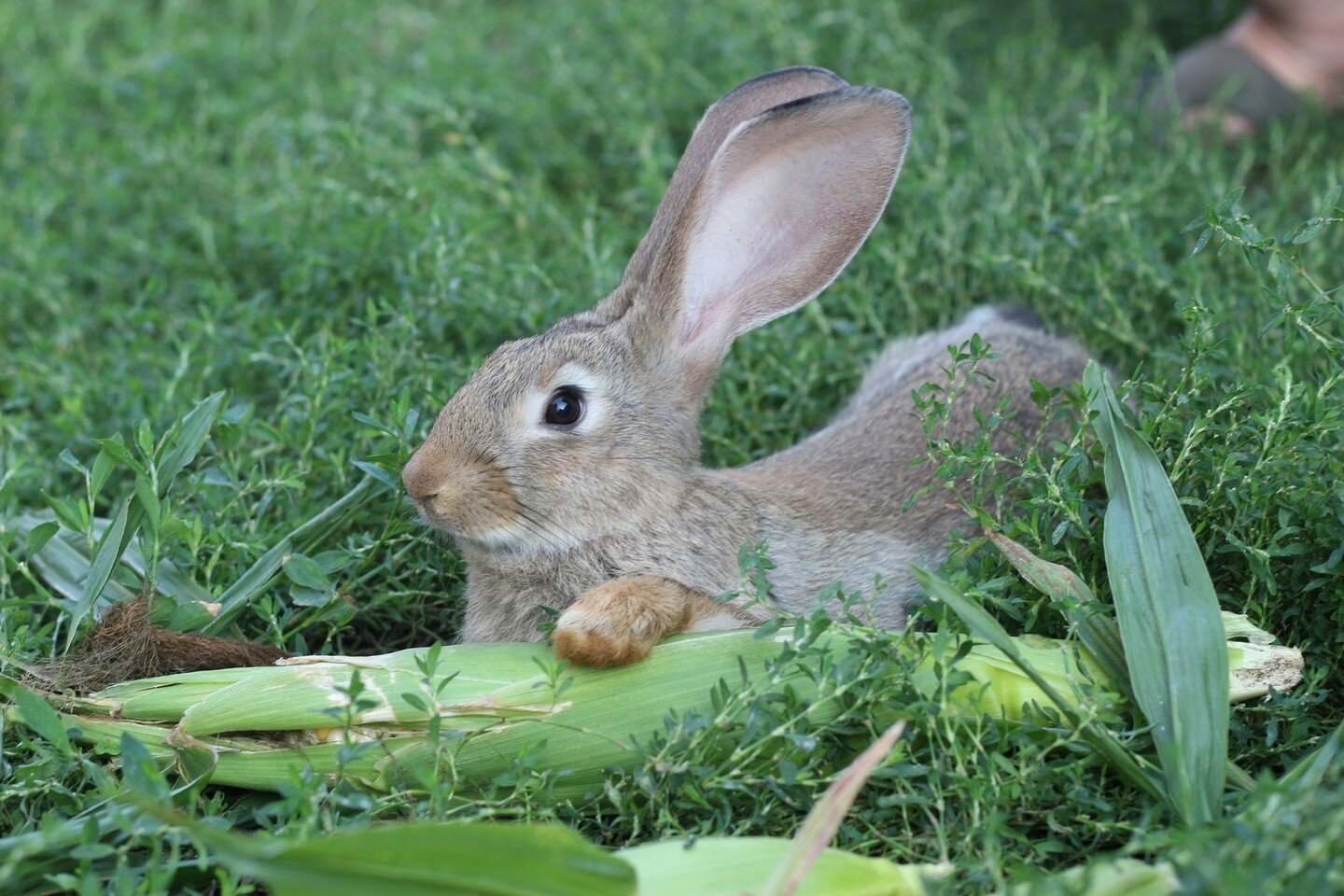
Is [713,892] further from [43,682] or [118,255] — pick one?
[118,255]

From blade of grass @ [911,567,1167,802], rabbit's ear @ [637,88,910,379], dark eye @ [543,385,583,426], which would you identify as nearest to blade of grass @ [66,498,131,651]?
dark eye @ [543,385,583,426]

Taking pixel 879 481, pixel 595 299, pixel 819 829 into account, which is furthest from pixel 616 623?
pixel 595 299

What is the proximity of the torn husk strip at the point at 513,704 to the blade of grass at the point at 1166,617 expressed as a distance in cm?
13

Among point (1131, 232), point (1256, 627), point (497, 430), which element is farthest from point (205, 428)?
point (1131, 232)

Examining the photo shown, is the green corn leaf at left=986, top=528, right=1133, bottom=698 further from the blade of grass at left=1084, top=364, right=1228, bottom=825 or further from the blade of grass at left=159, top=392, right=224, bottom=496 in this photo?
the blade of grass at left=159, top=392, right=224, bottom=496

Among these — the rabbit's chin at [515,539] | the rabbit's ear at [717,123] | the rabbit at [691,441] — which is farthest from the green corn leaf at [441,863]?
the rabbit's ear at [717,123]

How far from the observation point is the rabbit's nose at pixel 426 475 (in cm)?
323

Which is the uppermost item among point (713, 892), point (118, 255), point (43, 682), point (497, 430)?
point (118, 255)

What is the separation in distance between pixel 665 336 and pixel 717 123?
71 centimetres

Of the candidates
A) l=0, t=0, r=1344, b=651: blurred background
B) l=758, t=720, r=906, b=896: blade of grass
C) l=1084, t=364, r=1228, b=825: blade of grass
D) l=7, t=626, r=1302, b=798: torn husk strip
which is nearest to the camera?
l=758, t=720, r=906, b=896: blade of grass

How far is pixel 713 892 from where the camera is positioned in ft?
7.90

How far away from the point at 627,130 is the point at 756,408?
1.75m

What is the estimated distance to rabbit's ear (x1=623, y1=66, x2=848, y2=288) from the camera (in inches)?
146

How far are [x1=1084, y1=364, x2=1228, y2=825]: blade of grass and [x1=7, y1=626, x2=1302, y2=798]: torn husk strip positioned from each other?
13 cm
